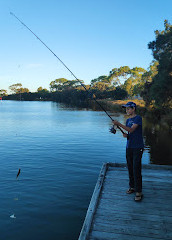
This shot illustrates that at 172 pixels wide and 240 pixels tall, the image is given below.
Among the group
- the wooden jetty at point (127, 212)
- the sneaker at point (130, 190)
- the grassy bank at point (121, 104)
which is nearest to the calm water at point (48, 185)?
the wooden jetty at point (127, 212)

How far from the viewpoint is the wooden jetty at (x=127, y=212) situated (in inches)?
157

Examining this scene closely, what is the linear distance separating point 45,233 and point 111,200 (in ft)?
7.43

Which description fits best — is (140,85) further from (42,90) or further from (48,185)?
(42,90)

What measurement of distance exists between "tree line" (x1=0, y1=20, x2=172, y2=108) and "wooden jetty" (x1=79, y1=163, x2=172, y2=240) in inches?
139

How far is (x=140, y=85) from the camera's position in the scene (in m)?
68.8

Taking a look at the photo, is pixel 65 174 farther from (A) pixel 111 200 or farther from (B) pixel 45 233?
(A) pixel 111 200

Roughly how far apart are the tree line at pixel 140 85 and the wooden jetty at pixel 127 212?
353 centimetres

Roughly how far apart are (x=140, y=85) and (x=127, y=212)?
67.4m

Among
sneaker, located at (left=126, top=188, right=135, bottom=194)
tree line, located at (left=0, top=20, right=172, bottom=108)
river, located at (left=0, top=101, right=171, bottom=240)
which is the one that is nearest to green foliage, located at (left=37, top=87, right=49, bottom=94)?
tree line, located at (left=0, top=20, right=172, bottom=108)

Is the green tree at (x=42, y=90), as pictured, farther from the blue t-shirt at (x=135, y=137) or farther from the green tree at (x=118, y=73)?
the blue t-shirt at (x=135, y=137)

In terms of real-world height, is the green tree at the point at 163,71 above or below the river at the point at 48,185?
above

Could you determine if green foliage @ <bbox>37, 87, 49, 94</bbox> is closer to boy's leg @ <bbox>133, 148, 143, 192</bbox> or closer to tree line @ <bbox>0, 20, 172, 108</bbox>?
tree line @ <bbox>0, 20, 172, 108</bbox>

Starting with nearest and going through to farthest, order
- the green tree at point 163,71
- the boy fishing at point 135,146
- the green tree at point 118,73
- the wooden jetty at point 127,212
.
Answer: the wooden jetty at point 127,212
the boy fishing at point 135,146
the green tree at point 163,71
the green tree at point 118,73

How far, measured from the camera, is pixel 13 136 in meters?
20.8
